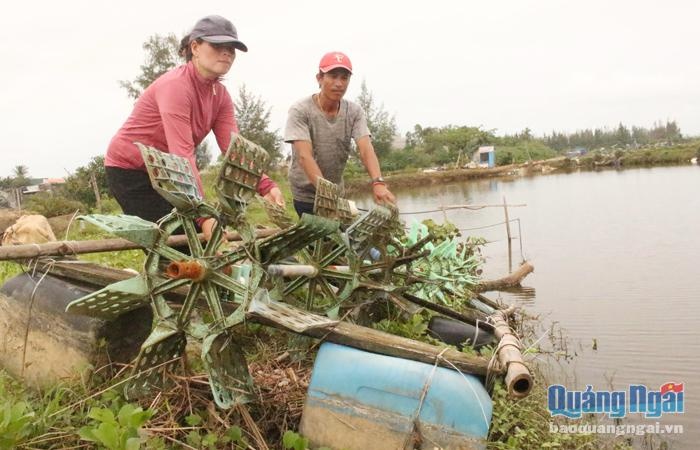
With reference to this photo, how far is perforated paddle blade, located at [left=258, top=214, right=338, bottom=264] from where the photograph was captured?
9.32ft

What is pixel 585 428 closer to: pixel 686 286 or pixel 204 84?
pixel 204 84

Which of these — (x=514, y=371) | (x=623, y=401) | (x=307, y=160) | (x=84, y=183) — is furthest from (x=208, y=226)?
(x=84, y=183)

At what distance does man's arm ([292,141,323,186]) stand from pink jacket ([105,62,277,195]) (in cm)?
61

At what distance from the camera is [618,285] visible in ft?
33.0

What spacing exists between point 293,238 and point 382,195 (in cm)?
166

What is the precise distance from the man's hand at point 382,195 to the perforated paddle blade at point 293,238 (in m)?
1.41

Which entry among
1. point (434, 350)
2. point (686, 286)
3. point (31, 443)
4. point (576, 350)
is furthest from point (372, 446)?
point (686, 286)

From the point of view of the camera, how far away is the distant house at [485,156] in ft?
194

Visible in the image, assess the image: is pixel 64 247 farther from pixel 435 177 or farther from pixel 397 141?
pixel 397 141

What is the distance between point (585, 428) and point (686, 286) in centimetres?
664

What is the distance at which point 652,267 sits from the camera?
1125cm

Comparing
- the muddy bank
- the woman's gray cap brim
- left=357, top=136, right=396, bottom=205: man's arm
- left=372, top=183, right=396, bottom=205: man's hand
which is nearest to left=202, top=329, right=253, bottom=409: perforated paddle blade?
the woman's gray cap brim

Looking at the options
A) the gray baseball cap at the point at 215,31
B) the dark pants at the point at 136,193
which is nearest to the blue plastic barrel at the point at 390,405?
the dark pants at the point at 136,193

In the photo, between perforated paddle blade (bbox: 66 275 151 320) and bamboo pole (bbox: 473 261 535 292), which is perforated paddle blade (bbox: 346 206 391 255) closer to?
perforated paddle blade (bbox: 66 275 151 320)
